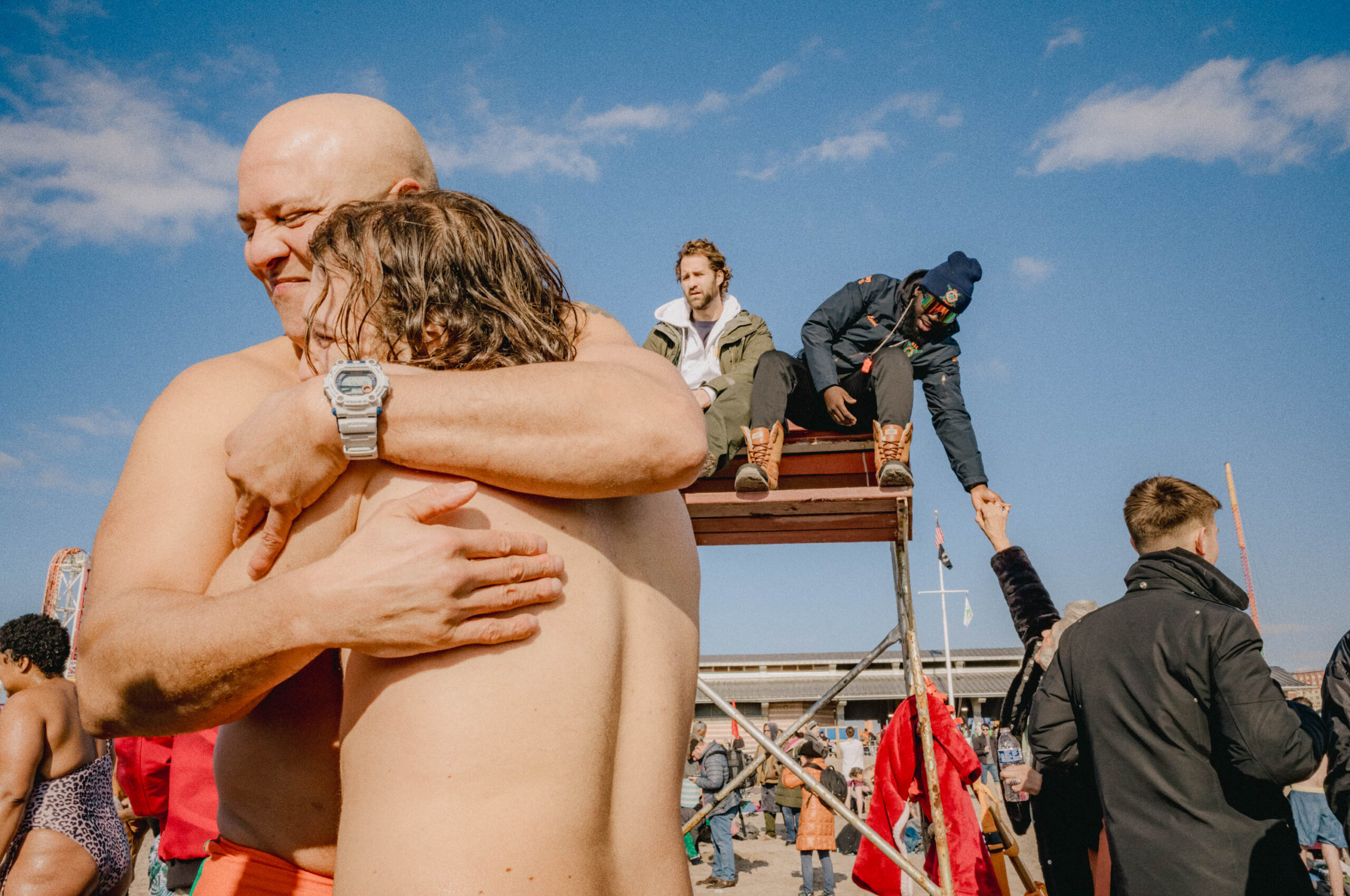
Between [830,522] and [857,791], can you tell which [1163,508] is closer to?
[830,522]

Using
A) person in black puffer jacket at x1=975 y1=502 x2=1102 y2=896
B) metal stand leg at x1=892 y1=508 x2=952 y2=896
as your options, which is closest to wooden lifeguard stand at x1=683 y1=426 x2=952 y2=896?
metal stand leg at x1=892 y1=508 x2=952 y2=896

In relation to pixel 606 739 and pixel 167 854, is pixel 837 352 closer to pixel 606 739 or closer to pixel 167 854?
pixel 167 854

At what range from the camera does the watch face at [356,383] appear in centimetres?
111

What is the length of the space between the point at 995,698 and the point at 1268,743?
48.7 meters

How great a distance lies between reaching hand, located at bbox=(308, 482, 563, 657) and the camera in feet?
3.37

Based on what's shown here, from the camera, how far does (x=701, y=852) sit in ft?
48.3

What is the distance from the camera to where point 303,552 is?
1.16 meters

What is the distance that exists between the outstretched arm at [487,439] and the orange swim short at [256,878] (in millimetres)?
470

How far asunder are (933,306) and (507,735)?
18.4 feet

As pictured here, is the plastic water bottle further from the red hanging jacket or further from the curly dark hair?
the curly dark hair

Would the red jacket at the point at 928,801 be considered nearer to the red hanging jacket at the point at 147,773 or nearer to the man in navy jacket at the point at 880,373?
the man in navy jacket at the point at 880,373

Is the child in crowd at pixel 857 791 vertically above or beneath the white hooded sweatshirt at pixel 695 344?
beneath

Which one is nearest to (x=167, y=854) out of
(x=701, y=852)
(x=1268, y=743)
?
(x=1268, y=743)

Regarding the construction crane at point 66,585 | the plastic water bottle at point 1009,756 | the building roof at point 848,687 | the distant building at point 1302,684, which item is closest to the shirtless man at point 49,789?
the plastic water bottle at point 1009,756
